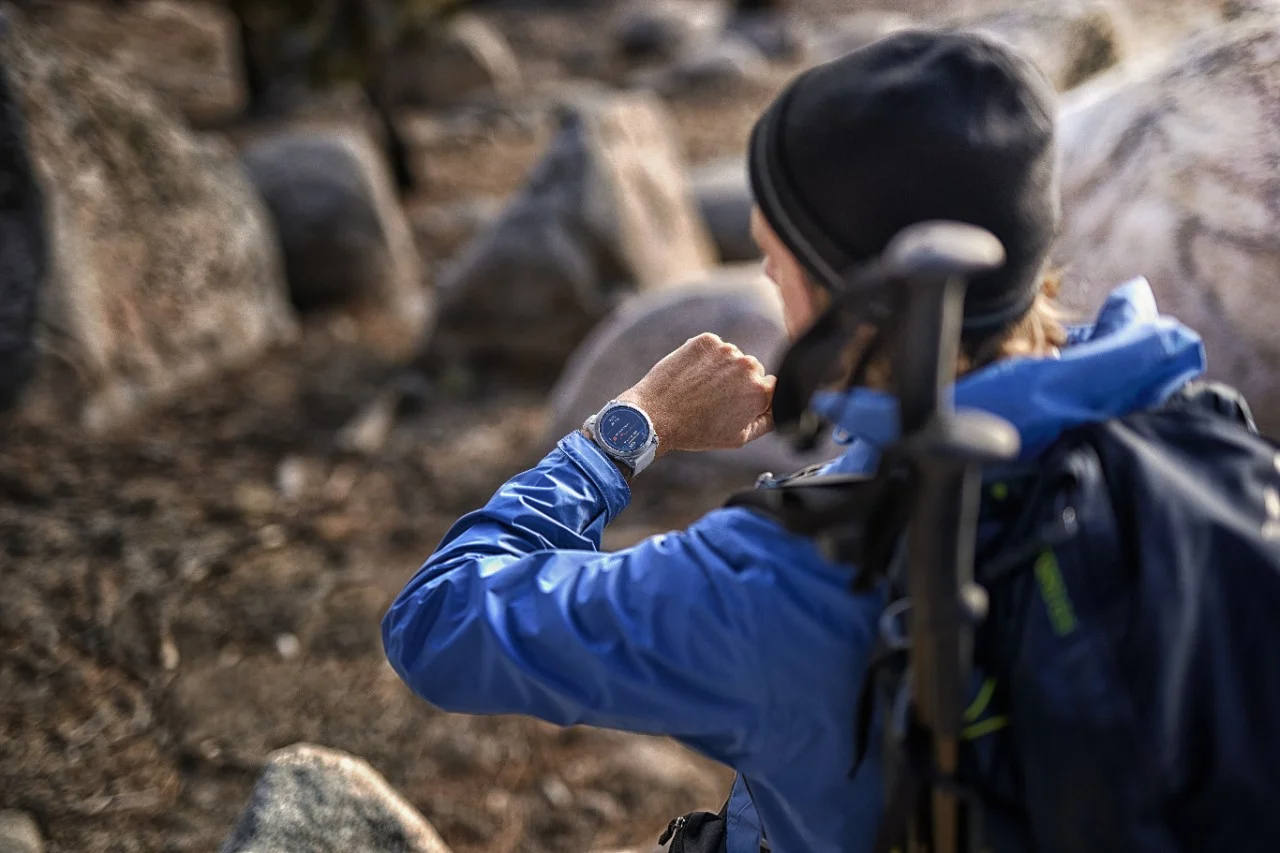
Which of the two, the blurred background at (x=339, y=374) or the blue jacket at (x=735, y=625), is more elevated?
the blue jacket at (x=735, y=625)

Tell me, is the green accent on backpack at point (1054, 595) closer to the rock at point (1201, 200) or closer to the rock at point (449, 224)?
the rock at point (1201, 200)

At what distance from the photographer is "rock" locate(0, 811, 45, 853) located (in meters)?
Result: 2.44

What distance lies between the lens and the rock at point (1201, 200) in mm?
2549

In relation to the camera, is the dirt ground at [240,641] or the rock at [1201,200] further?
Answer: the dirt ground at [240,641]

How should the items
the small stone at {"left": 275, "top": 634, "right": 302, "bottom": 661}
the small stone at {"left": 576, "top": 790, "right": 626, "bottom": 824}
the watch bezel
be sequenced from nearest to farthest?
the watch bezel < the small stone at {"left": 576, "top": 790, "right": 626, "bottom": 824} < the small stone at {"left": 275, "top": 634, "right": 302, "bottom": 661}

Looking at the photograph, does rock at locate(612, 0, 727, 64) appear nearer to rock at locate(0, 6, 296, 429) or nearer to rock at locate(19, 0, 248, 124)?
rock at locate(19, 0, 248, 124)

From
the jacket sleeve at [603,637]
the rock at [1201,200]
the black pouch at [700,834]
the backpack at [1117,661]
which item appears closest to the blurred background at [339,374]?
the rock at [1201,200]

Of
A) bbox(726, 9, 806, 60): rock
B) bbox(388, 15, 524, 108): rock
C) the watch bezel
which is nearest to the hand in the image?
the watch bezel

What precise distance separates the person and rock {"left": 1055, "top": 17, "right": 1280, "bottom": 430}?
150 centimetres

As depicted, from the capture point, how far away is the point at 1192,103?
2.74m

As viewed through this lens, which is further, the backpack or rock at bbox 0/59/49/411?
rock at bbox 0/59/49/411

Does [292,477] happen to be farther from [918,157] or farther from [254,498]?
[918,157]

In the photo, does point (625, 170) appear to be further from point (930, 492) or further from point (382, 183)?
point (930, 492)

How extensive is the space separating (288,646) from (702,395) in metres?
2.31
